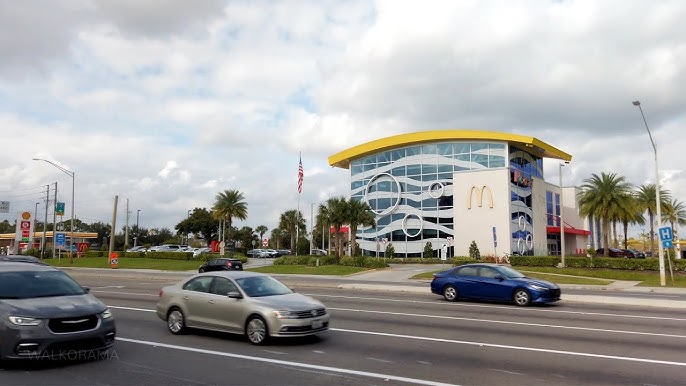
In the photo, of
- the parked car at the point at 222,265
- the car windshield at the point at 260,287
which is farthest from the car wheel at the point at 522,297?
the parked car at the point at 222,265

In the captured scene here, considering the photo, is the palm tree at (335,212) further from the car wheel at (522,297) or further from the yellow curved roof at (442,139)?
the car wheel at (522,297)

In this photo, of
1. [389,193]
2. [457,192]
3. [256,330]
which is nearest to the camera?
[256,330]

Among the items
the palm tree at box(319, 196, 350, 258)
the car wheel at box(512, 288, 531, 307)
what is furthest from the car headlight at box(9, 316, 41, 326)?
the palm tree at box(319, 196, 350, 258)

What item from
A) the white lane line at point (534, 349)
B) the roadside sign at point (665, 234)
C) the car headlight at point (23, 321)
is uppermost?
the roadside sign at point (665, 234)

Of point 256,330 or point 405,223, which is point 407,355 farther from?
point 405,223

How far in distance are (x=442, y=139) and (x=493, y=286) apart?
162 feet

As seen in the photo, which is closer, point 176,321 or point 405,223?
point 176,321

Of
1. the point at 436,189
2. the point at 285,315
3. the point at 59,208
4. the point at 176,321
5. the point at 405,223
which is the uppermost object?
the point at 436,189

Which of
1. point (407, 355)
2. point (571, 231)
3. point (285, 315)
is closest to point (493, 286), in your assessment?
point (407, 355)

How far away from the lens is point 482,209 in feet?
192

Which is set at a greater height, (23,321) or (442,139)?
(442,139)

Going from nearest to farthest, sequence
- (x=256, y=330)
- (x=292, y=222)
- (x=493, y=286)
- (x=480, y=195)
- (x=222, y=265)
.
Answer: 1. (x=256, y=330)
2. (x=493, y=286)
3. (x=222, y=265)
4. (x=480, y=195)
5. (x=292, y=222)

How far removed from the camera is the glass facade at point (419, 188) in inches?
2530

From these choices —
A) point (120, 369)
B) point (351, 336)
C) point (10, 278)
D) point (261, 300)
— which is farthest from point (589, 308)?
point (10, 278)
